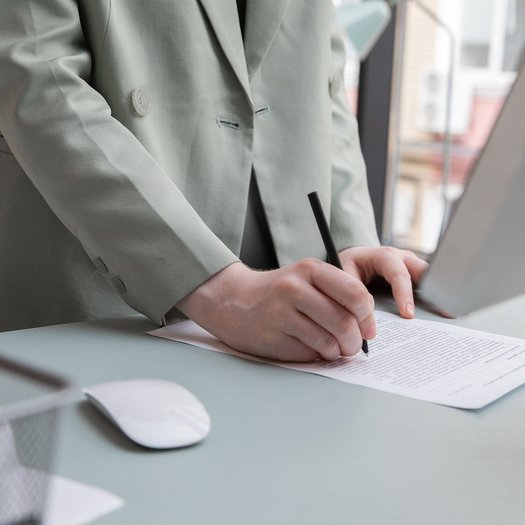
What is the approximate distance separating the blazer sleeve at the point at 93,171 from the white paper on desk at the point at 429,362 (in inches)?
3.1

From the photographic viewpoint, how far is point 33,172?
101 cm

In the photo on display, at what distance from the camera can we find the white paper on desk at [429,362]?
2.50 feet

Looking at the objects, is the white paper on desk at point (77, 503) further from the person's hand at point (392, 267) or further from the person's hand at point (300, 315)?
the person's hand at point (392, 267)

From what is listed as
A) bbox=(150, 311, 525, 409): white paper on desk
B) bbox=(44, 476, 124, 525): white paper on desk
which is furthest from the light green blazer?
bbox=(44, 476, 124, 525): white paper on desk

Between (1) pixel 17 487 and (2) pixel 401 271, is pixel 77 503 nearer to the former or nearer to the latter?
(1) pixel 17 487

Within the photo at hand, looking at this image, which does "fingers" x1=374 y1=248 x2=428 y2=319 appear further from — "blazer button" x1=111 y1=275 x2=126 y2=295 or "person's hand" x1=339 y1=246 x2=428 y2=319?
"blazer button" x1=111 y1=275 x2=126 y2=295

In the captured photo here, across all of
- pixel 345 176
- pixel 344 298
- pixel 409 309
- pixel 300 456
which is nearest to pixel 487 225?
pixel 300 456

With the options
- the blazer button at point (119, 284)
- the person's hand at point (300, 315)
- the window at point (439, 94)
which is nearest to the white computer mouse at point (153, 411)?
the person's hand at point (300, 315)

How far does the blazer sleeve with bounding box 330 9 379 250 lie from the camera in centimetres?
131

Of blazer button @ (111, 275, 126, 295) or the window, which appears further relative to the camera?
the window

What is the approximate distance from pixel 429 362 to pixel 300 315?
0.45 feet

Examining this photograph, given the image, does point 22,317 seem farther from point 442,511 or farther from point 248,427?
point 442,511

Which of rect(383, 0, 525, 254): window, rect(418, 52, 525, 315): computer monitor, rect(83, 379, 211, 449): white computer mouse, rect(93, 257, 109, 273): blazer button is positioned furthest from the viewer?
rect(383, 0, 525, 254): window

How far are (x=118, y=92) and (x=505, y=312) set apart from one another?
0.58 metres
